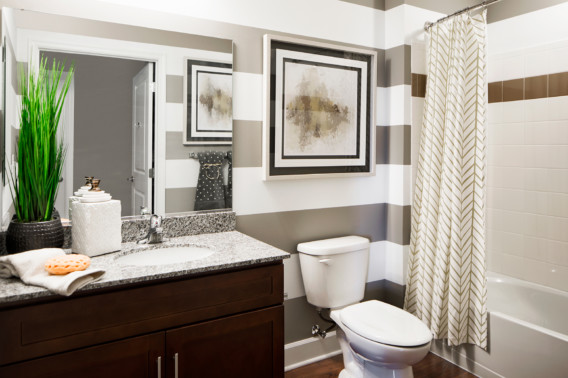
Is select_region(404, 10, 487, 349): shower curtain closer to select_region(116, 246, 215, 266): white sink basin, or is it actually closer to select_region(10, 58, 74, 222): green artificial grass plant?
select_region(116, 246, 215, 266): white sink basin

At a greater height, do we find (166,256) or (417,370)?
(166,256)

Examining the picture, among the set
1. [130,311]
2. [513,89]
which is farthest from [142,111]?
[513,89]

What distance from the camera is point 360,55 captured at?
254cm

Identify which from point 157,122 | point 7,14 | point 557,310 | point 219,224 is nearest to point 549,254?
point 557,310

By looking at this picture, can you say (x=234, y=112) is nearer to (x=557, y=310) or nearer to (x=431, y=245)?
(x=431, y=245)

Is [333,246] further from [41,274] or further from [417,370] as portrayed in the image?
[41,274]

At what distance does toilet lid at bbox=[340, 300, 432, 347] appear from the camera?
1.80m

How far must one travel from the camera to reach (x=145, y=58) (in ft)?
6.23

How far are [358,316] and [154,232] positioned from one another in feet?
3.39

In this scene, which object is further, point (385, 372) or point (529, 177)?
point (529, 177)

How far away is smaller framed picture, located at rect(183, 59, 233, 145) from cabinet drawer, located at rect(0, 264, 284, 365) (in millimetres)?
765

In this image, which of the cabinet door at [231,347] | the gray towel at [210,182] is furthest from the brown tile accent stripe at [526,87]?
the cabinet door at [231,347]

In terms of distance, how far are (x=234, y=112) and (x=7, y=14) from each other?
1015 millimetres

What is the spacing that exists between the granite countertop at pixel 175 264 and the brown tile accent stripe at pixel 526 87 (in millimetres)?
1439
